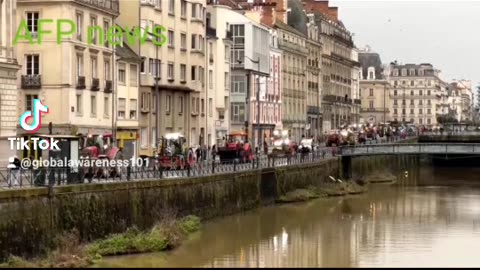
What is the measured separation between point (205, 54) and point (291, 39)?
33.1m

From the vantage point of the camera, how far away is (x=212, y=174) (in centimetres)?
5375

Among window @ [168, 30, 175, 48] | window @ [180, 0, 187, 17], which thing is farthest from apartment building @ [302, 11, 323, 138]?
window @ [168, 30, 175, 48]

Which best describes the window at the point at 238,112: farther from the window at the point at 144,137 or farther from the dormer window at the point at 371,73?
the dormer window at the point at 371,73

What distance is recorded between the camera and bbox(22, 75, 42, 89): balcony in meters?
58.8

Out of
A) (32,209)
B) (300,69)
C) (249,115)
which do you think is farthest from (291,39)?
(32,209)

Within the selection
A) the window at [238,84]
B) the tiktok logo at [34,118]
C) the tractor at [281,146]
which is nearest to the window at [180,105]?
the tractor at [281,146]

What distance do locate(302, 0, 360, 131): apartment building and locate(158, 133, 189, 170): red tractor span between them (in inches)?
2763

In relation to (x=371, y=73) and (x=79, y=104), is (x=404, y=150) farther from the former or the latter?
(x=371, y=73)

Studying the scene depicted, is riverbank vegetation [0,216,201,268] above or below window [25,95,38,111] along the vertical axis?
below

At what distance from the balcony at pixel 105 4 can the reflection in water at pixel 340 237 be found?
15625 mm

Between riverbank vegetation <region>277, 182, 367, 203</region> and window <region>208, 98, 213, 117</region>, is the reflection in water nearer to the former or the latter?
riverbank vegetation <region>277, 182, 367, 203</region>

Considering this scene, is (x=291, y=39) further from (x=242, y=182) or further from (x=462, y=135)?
(x=242, y=182)

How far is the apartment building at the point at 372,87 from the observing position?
191 metres

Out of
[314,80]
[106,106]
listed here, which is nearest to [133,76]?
[106,106]
